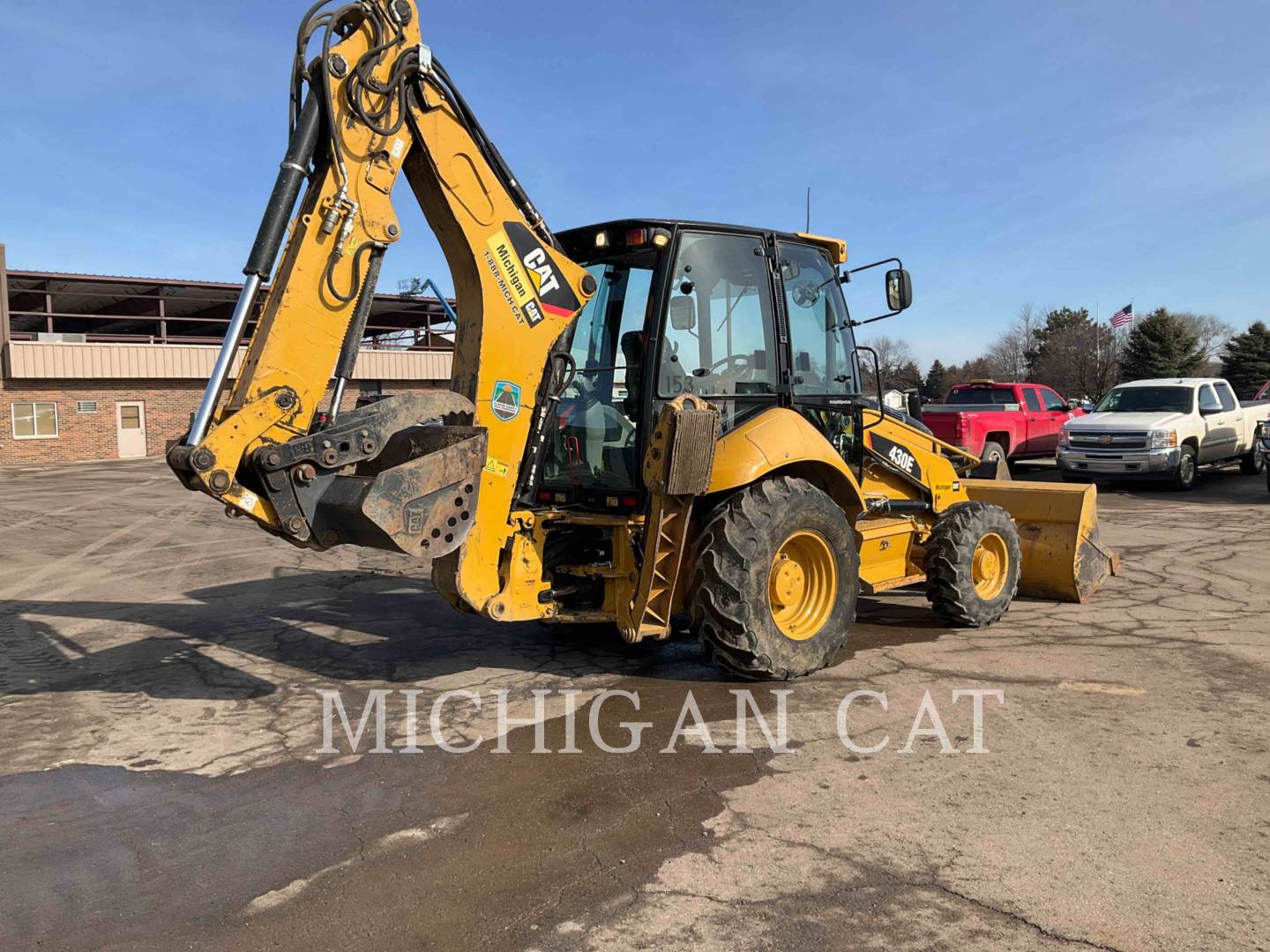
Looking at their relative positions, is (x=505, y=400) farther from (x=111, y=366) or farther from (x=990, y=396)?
(x=111, y=366)

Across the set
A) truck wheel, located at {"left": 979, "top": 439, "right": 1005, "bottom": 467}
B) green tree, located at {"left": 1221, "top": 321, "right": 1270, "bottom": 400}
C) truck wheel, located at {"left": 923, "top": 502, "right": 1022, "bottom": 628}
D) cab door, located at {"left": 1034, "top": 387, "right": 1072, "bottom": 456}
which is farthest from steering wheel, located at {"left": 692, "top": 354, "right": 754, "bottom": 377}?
green tree, located at {"left": 1221, "top": 321, "right": 1270, "bottom": 400}

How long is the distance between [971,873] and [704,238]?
3.83m

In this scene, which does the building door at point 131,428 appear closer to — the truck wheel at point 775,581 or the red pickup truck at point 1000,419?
the red pickup truck at point 1000,419

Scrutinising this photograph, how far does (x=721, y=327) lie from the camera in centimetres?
582

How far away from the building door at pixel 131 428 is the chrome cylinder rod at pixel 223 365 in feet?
96.3

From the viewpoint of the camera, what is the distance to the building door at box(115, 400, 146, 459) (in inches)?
1175

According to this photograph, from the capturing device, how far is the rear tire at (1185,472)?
1630 cm

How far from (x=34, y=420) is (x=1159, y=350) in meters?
53.2

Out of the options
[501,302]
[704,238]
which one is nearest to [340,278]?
[501,302]

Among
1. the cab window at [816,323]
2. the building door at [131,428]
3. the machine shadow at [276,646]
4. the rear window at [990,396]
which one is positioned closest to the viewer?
the machine shadow at [276,646]

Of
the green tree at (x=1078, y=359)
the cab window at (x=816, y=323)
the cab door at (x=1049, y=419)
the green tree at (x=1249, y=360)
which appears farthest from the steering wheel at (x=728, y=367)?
the green tree at (x=1249, y=360)

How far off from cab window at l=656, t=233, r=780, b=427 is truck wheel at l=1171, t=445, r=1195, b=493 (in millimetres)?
13359

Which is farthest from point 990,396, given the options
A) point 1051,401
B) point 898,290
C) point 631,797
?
point 631,797

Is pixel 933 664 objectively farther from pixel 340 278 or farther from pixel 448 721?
pixel 340 278
